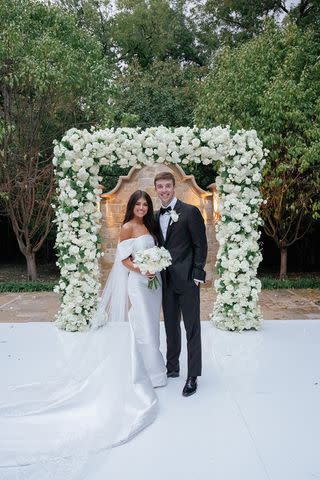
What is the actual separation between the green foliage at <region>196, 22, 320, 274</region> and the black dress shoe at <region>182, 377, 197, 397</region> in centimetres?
621

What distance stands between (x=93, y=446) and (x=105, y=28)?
17.8 metres

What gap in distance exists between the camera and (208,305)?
28.6 feet

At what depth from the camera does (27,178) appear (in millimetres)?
11086

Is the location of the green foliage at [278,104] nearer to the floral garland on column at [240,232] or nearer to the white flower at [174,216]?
the floral garland on column at [240,232]

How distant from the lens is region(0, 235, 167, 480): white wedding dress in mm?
2992

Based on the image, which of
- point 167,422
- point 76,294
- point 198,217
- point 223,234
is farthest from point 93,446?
point 223,234

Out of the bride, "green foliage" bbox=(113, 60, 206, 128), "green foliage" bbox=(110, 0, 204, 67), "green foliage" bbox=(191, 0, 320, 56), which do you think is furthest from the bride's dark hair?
"green foliage" bbox=(110, 0, 204, 67)

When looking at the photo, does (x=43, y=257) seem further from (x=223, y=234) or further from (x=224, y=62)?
(x=223, y=234)

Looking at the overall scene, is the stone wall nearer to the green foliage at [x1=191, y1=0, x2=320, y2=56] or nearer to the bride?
the green foliage at [x1=191, y1=0, x2=320, y2=56]

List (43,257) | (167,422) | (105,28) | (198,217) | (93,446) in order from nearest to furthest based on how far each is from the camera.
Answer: (93,446)
(167,422)
(198,217)
(43,257)
(105,28)

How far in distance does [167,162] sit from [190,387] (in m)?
3.06

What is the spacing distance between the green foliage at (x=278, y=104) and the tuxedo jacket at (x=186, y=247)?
5.59m

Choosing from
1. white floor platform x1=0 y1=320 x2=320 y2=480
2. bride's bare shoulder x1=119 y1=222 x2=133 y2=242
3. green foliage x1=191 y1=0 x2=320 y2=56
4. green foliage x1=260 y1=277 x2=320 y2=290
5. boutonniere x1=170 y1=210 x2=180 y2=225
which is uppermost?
green foliage x1=191 y1=0 x2=320 y2=56

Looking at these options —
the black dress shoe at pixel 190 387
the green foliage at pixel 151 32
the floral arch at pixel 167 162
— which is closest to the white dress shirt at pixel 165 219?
the black dress shoe at pixel 190 387
